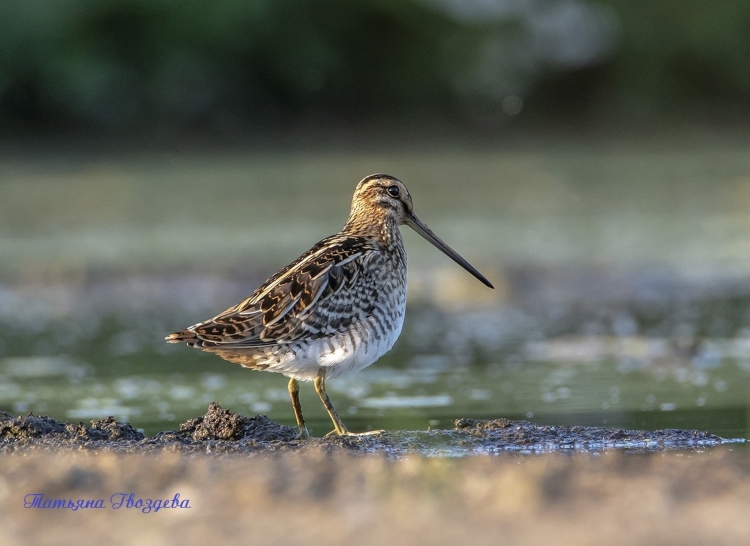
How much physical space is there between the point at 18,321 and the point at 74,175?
949cm

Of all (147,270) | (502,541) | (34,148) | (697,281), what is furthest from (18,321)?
(34,148)

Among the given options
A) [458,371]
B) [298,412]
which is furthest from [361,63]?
[298,412]

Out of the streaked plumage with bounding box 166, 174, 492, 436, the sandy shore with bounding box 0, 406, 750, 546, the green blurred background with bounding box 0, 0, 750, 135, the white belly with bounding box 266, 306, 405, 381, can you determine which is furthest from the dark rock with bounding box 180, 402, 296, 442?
the green blurred background with bounding box 0, 0, 750, 135

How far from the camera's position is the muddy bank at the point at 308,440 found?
5484 mm

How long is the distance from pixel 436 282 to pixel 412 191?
19.6ft

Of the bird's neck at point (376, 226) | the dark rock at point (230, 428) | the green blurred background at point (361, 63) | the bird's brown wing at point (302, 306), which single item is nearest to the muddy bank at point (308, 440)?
the dark rock at point (230, 428)

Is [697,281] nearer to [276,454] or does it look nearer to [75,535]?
[276,454]

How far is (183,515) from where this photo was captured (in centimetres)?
387

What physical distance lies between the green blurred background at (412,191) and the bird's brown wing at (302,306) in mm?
714

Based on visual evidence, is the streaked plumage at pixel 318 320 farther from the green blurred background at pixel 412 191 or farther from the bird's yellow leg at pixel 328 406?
the green blurred background at pixel 412 191

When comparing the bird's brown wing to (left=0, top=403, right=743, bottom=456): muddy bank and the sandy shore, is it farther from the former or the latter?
the sandy shore

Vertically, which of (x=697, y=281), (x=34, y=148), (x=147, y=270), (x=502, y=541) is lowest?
(x=502, y=541)

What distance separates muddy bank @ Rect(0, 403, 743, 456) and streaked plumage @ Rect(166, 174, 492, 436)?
246mm

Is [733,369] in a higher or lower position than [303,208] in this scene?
lower
